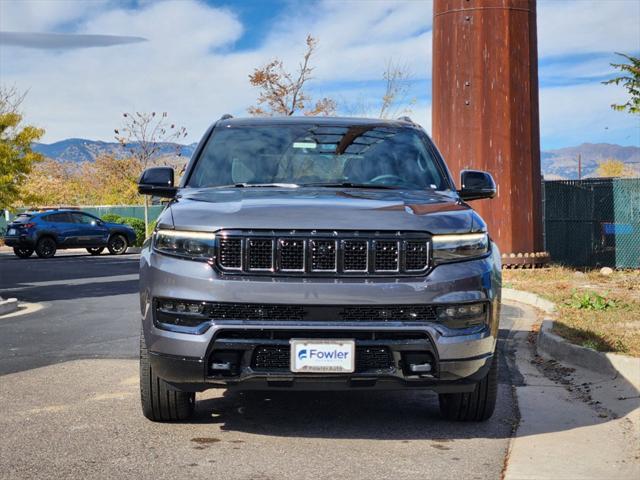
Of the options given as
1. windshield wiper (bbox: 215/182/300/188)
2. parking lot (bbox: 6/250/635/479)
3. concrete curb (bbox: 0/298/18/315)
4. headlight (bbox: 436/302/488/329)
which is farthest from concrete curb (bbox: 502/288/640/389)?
concrete curb (bbox: 0/298/18/315)

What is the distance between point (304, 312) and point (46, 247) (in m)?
26.5

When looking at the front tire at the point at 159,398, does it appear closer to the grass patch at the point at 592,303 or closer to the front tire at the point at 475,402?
the front tire at the point at 475,402

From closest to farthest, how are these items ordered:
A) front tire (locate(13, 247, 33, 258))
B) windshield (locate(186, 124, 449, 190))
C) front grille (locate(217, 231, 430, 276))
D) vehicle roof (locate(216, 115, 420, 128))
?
front grille (locate(217, 231, 430, 276)) → windshield (locate(186, 124, 449, 190)) → vehicle roof (locate(216, 115, 420, 128)) → front tire (locate(13, 247, 33, 258))

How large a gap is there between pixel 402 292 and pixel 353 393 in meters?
2.06

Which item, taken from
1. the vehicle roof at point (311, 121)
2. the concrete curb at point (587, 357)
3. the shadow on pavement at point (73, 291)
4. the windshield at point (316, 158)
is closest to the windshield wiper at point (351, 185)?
the windshield at point (316, 158)

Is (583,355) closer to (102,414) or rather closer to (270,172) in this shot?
(270,172)

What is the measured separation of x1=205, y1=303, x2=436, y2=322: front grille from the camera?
4852 millimetres

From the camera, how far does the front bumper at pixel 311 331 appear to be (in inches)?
190

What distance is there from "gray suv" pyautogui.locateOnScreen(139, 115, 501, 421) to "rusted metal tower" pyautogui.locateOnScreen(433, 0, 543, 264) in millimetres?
10777

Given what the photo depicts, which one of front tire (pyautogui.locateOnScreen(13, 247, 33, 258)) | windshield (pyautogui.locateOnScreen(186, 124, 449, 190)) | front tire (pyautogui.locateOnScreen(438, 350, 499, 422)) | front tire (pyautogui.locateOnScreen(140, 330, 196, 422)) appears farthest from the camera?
front tire (pyautogui.locateOnScreen(13, 247, 33, 258))

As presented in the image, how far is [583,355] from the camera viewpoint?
7.61 metres

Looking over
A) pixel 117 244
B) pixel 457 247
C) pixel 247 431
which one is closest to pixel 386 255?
pixel 457 247

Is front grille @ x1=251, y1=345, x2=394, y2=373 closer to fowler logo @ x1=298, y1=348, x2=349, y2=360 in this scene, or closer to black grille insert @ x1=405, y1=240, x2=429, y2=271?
fowler logo @ x1=298, y1=348, x2=349, y2=360

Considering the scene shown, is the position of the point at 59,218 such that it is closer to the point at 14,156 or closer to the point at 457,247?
the point at 14,156
